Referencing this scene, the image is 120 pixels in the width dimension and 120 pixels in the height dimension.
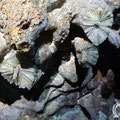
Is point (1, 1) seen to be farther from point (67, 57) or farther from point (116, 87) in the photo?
point (116, 87)

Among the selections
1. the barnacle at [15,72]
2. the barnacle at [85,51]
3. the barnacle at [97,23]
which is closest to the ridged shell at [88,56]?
the barnacle at [85,51]

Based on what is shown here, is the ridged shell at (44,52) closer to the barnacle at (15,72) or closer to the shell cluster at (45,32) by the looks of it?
the shell cluster at (45,32)

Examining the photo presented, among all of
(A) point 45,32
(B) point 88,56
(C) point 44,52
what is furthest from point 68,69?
(A) point 45,32

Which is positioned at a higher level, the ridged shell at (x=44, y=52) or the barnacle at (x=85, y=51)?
the ridged shell at (x=44, y=52)

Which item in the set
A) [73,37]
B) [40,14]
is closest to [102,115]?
[73,37]

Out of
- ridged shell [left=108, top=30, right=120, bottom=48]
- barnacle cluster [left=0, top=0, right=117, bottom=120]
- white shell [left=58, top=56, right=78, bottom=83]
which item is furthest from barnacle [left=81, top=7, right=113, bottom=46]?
white shell [left=58, top=56, right=78, bottom=83]
